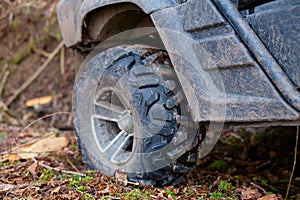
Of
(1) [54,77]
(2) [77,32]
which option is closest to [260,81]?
(2) [77,32]

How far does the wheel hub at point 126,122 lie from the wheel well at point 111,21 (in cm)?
60

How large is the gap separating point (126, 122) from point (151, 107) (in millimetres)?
266

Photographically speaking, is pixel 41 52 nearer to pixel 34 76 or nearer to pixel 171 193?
pixel 34 76

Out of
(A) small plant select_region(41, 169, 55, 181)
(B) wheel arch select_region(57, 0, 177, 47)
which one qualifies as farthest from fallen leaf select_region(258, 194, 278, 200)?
(A) small plant select_region(41, 169, 55, 181)

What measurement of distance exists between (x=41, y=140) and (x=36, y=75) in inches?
119

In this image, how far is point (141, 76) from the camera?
2551 mm

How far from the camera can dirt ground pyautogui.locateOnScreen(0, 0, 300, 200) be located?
8.73ft

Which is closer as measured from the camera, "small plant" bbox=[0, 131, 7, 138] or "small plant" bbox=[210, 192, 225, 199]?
"small plant" bbox=[210, 192, 225, 199]

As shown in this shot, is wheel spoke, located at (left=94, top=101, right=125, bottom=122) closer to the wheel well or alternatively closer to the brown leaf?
the wheel well

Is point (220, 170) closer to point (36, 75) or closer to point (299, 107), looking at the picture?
point (299, 107)

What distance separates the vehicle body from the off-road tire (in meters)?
0.15

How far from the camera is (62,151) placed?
11.9ft

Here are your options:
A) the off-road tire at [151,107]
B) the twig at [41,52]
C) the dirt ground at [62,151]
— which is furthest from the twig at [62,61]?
the off-road tire at [151,107]

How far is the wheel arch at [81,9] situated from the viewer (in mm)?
2413
